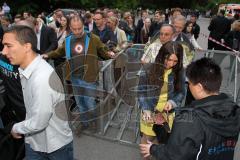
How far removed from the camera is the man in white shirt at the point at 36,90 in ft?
7.35

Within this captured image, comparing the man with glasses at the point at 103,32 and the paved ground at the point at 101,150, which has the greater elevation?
the man with glasses at the point at 103,32

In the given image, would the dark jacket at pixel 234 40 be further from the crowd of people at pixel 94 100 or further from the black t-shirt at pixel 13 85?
the black t-shirt at pixel 13 85

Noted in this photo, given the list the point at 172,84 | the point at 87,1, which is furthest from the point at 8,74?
the point at 87,1

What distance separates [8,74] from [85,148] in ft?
5.58

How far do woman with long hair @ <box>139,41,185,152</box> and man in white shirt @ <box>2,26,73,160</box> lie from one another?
103 centimetres

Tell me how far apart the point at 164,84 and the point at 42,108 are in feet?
4.70

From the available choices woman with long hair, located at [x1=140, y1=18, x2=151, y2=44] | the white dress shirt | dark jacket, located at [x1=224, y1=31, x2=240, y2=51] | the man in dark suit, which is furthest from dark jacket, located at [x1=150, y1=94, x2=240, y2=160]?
woman with long hair, located at [x1=140, y1=18, x2=151, y2=44]

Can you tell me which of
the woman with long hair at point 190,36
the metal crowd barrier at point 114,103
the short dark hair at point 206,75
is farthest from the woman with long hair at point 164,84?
the woman with long hair at point 190,36

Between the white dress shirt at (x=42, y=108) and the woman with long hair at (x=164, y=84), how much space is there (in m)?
1.00

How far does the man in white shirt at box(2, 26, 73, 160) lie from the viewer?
224 centimetres

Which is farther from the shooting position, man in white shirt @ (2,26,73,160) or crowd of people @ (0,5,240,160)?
man in white shirt @ (2,26,73,160)

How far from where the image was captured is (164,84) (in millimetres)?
3209

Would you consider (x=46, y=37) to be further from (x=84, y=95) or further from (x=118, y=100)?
(x=118, y=100)

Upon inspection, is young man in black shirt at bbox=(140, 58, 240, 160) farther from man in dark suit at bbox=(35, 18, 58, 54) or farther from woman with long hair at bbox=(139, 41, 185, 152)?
man in dark suit at bbox=(35, 18, 58, 54)
